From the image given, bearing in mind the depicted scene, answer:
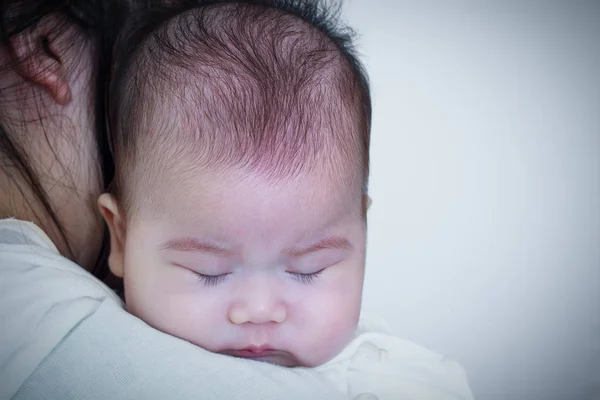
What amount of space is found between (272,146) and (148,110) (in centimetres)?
21

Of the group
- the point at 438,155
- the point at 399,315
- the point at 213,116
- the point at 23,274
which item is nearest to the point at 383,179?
the point at 438,155

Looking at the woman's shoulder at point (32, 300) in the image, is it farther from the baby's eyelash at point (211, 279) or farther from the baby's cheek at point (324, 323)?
the baby's cheek at point (324, 323)

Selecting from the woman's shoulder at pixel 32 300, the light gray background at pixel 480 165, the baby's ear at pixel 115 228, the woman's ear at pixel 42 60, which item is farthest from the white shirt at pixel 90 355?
the light gray background at pixel 480 165

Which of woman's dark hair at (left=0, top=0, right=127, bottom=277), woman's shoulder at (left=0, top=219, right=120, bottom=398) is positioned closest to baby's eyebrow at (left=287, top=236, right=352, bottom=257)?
woman's shoulder at (left=0, top=219, right=120, bottom=398)

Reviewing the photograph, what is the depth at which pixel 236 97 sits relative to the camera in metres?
0.89

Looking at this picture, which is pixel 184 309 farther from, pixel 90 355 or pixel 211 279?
pixel 90 355

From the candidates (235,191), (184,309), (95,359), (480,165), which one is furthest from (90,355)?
(480,165)

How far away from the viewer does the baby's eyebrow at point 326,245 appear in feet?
2.91

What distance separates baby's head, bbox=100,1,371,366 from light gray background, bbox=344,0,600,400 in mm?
678

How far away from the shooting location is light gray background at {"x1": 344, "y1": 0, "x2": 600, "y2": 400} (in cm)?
155

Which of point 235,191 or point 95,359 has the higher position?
point 235,191

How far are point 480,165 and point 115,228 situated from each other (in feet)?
3.47

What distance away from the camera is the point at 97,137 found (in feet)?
3.41

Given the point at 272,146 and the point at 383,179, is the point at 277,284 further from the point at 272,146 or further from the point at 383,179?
the point at 383,179
